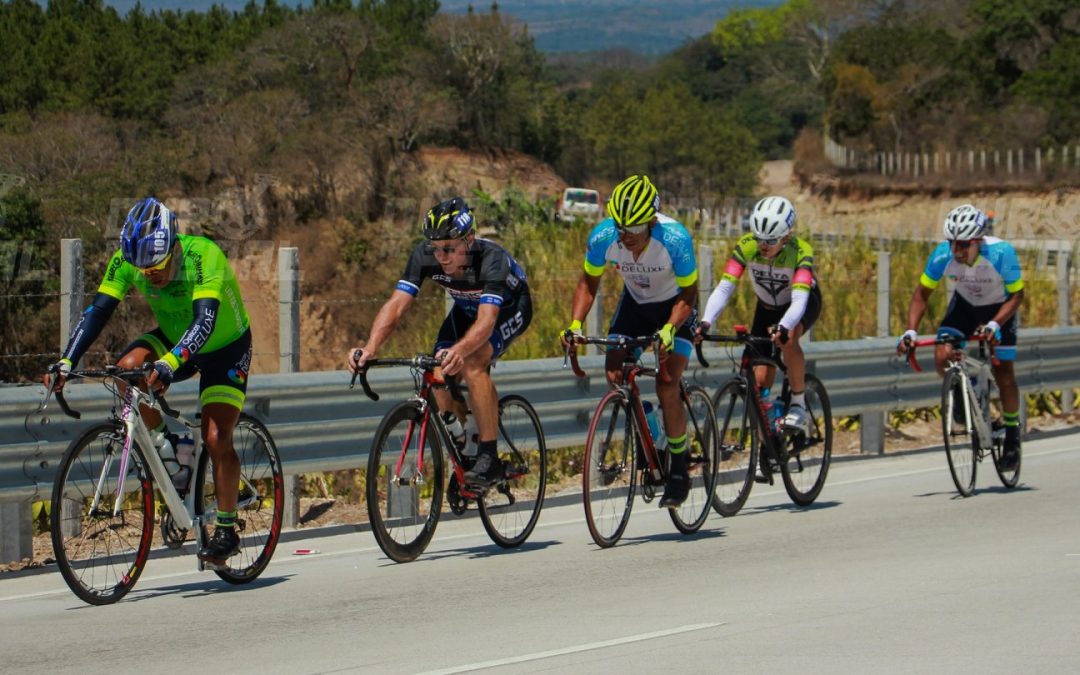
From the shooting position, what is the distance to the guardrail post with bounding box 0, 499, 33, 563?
9.68 m

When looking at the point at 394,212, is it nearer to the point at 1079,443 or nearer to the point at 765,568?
the point at 1079,443

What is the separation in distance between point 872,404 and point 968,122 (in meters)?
62.3

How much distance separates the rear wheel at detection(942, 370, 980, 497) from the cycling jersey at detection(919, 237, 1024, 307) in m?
0.77

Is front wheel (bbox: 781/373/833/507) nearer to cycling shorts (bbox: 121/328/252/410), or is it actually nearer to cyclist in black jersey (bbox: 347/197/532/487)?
cyclist in black jersey (bbox: 347/197/532/487)

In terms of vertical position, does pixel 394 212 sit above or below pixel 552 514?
above

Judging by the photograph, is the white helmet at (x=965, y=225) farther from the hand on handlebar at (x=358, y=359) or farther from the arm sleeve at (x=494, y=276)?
the hand on handlebar at (x=358, y=359)

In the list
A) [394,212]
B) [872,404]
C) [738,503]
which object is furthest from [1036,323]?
[394,212]

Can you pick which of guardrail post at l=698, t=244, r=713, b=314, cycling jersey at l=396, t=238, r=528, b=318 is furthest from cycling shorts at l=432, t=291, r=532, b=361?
guardrail post at l=698, t=244, r=713, b=314

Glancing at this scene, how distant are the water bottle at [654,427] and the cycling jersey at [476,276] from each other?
1.20 metres

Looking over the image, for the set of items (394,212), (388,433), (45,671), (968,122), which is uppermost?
(968,122)

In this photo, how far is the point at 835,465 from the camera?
48.3 ft

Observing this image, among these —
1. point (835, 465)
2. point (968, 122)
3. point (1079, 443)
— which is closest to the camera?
point (835, 465)

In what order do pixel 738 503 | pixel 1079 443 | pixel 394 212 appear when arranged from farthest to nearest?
1. pixel 394 212
2. pixel 1079 443
3. pixel 738 503

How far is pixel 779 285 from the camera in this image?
11.7 meters
